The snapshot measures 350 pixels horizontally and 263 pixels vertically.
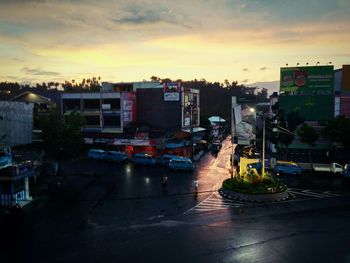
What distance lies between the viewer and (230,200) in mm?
31703

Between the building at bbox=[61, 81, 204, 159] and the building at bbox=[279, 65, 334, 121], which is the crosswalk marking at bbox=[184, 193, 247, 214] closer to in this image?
the building at bbox=[61, 81, 204, 159]

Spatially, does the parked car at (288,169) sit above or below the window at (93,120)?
below

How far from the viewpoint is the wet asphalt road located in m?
19.6

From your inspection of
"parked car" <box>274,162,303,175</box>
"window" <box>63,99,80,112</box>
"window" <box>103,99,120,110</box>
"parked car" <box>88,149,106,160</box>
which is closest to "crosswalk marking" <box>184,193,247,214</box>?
"parked car" <box>274,162,303,175</box>

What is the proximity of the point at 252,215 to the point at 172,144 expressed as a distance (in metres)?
30.1

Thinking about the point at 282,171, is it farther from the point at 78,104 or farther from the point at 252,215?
the point at 78,104

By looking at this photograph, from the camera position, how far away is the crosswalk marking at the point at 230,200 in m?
29.0

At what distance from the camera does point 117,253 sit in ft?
64.2

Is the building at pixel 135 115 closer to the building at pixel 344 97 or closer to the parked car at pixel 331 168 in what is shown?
the parked car at pixel 331 168

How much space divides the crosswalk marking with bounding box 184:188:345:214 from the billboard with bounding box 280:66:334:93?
32402mm

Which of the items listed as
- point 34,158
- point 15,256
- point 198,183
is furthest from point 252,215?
point 34,158

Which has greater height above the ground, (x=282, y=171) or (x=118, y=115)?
(x=118, y=115)

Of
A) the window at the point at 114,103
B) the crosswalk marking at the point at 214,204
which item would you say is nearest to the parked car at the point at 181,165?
the crosswalk marking at the point at 214,204

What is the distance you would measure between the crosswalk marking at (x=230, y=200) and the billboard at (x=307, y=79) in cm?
3240
